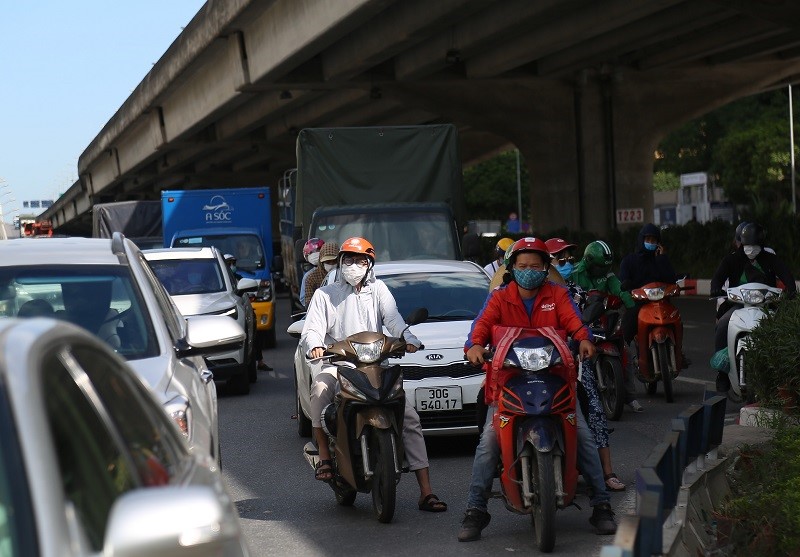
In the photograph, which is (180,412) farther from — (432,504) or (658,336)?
(658,336)

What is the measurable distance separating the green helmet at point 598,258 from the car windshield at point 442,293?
100cm

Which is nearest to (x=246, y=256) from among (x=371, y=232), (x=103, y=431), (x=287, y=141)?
(x=371, y=232)

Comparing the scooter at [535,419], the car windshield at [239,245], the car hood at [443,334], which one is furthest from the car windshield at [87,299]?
the car windshield at [239,245]

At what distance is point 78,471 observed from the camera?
119 inches

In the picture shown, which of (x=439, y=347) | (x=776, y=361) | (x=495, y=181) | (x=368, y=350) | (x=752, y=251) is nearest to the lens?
(x=368, y=350)

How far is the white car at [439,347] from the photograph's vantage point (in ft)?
36.3

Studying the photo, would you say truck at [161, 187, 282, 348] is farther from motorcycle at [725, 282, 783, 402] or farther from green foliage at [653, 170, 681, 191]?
green foliage at [653, 170, 681, 191]

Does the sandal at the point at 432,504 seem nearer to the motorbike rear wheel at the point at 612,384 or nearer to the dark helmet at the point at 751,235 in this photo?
the motorbike rear wheel at the point at 612,384

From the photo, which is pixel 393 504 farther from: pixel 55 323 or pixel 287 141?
pixel 287 141

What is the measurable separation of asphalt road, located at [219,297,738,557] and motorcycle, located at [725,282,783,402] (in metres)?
0.71

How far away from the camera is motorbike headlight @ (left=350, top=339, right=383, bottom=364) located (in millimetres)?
8414

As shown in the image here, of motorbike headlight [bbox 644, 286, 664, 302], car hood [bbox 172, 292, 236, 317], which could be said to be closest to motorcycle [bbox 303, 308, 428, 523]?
motorbike headlight [bbox 644, 286, 664, 302]

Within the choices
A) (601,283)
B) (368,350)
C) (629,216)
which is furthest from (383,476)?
(629,216)

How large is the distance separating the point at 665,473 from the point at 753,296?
6326mm
